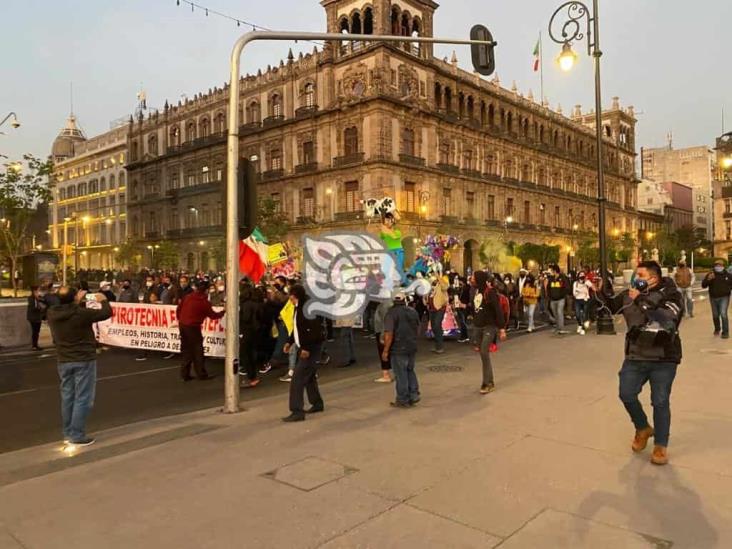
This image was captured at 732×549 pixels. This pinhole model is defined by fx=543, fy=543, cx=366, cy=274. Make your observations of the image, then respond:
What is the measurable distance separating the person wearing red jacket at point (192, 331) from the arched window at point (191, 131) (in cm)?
5213

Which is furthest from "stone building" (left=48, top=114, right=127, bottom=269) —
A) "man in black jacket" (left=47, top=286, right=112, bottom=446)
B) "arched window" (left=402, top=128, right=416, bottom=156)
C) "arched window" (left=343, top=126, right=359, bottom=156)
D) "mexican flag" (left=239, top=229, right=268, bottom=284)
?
"man in black jacket" (left=47, top=286, right=112, bottom=446)

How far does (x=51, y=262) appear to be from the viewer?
2833 centimetres

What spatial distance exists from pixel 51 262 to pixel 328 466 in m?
28.3

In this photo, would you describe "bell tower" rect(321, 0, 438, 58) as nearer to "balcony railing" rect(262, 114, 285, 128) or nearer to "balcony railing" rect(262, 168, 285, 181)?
"balcony railing" rect(262, 114, 285, 128)

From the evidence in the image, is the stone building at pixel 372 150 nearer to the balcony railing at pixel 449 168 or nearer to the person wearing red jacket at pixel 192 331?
the balcony railing at pixel 449 168

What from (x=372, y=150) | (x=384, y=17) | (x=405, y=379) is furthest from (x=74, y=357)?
(x=384, y=17)

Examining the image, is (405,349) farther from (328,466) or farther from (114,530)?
(114,530)

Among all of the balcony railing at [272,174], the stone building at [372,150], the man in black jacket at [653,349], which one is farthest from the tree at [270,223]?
the man in black jacket at [653,349]

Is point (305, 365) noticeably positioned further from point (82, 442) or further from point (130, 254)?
point (130, 254)

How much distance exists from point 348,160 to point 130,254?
107 feet

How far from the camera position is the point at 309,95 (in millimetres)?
46406

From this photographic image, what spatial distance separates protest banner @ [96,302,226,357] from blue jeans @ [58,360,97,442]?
210 inches

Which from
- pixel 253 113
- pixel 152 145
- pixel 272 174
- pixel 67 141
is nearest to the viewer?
pixel 272 174

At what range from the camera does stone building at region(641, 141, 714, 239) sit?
4313 inches
